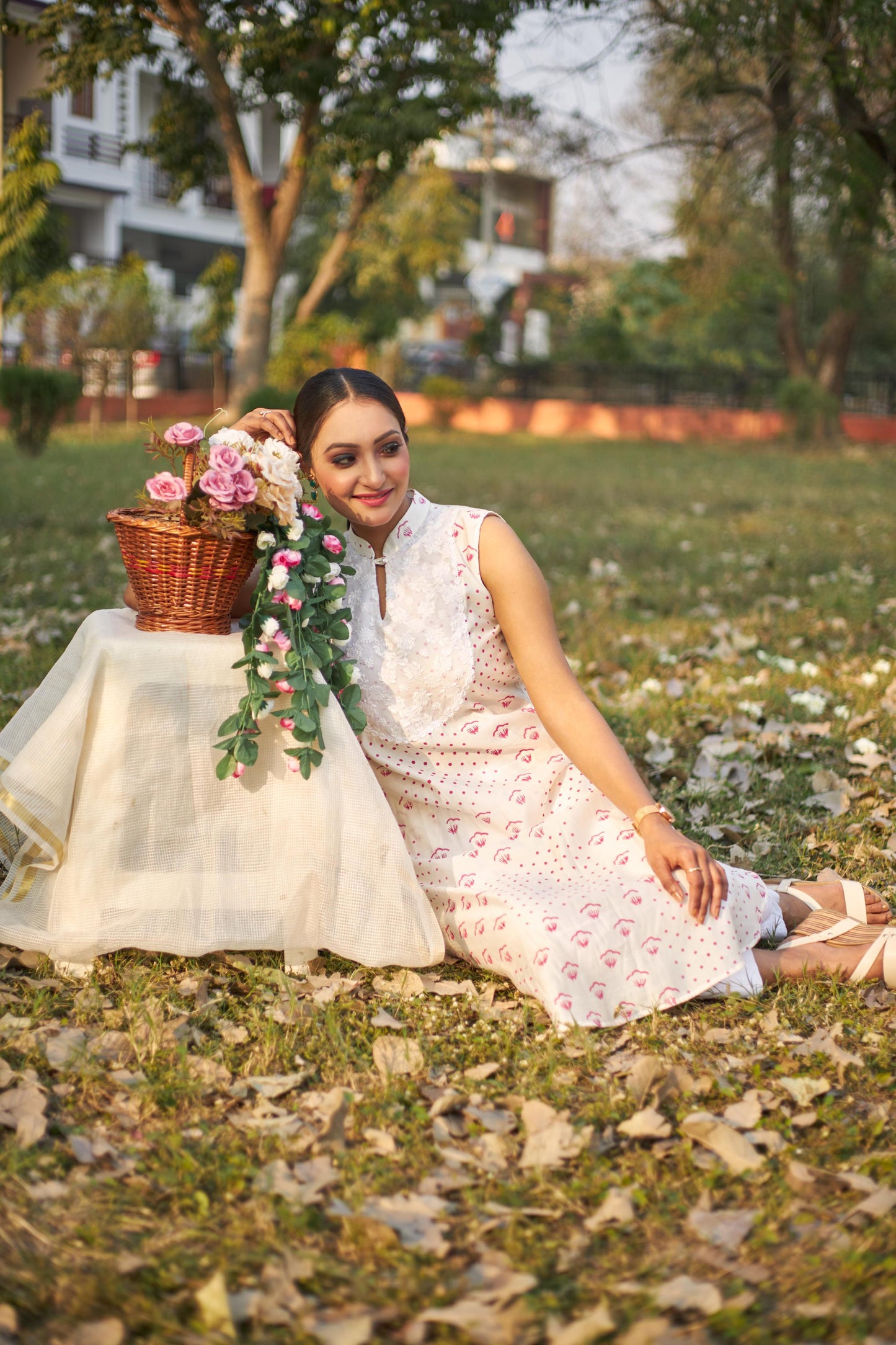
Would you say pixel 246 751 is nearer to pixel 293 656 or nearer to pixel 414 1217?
pixel 293 656

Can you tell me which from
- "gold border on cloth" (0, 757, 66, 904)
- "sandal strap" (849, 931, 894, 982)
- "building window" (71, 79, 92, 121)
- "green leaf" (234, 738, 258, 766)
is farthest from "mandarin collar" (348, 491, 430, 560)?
"building window" (71, 79, 92, 121)

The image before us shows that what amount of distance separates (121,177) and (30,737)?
24.5 m

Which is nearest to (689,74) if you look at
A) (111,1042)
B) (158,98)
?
(111,1042)

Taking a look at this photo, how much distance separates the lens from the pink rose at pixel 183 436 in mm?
2945

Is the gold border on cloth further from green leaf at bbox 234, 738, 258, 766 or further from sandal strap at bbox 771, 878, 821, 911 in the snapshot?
sandal strap at bbox 771, 878, 821, 911

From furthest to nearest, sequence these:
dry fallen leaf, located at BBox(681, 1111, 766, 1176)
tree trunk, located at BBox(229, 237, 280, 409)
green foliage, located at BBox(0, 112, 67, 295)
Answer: tree trunk, located at BBox(229, 237, 280, 409)
green foliage, located at BBox(0, 112, 67, 295)
dry fallen leaf, located at BBox(681, 1111, 766, 1176)

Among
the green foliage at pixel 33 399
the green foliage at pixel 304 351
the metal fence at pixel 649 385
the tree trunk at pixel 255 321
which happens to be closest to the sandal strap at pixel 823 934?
the green foliage at pixel 33 399

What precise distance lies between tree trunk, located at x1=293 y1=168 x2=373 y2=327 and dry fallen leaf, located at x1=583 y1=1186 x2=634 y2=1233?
47.0ft

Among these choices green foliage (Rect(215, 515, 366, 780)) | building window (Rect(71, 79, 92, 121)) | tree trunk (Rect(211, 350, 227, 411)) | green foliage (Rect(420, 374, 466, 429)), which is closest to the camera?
green foliage (Rect(215, 515, 366, 780))

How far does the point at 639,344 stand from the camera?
34.0 metres

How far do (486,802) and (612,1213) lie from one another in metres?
1.24

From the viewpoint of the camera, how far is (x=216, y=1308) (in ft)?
6.62

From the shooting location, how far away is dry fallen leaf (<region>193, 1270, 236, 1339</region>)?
1992 millimetres

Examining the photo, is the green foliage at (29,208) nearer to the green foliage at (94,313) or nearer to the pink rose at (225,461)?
A: the pink rose at (225,461)
